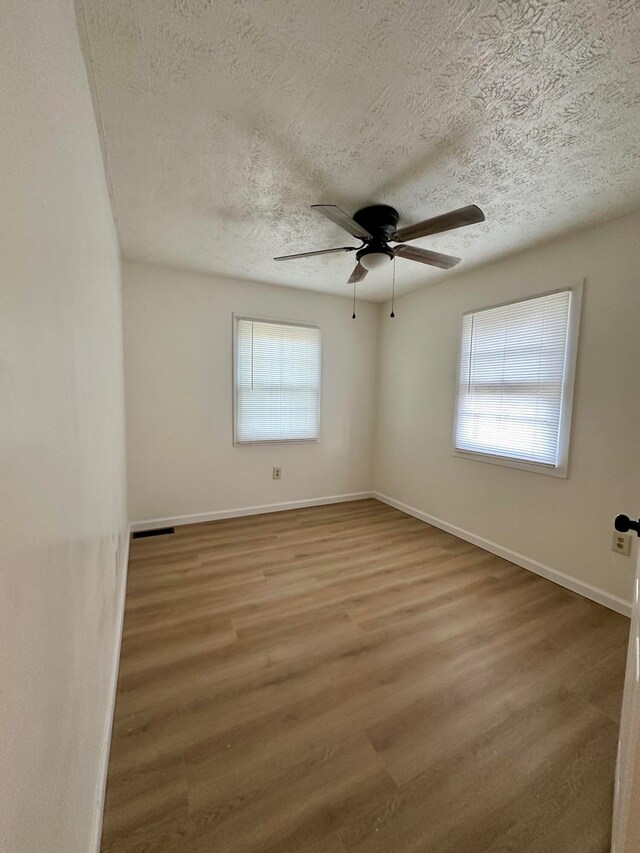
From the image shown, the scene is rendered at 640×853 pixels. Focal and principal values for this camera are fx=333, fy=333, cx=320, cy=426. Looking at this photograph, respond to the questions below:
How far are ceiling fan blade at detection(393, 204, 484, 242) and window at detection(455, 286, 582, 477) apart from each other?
47.4 inches

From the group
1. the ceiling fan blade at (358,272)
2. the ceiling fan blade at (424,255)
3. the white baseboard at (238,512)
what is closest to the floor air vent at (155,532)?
the white baseboard at (238,512)

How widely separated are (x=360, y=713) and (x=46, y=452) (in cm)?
158

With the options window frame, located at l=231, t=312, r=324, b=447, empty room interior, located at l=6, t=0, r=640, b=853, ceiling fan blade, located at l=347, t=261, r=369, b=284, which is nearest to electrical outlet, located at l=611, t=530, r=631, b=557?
empty room interior, located at l=6, t=0, r=640, b=853

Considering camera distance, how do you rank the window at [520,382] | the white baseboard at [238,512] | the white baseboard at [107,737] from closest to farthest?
the white baseboard at [107,737] → the window at [520,382] → the white baseboard at [238,512]

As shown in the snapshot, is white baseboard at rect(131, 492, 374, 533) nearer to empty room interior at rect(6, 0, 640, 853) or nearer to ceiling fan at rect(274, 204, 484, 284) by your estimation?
empty room interior at rect(6, 0, 640, 853)

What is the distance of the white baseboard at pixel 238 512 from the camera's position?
3.22 meters

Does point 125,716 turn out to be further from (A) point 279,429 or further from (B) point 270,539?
(A) point 279,429

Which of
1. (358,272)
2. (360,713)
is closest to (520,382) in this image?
(358,272)

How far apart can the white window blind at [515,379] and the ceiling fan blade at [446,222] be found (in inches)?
47.8

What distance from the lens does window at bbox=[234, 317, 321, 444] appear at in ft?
11.5

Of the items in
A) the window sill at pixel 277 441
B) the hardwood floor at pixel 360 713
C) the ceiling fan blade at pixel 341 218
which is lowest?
the hardwood floor at pixel 360 713

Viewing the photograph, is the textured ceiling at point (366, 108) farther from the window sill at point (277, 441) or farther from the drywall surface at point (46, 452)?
the window sill at point (277, 441)

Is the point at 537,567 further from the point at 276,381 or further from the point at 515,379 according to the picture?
the point at 276,381

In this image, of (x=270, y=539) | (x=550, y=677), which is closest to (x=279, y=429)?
(x=270, y=539)
